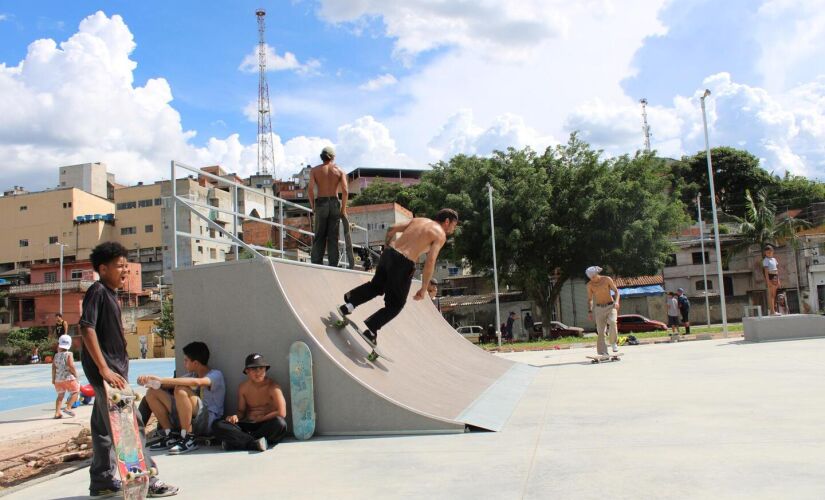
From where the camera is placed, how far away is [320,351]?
5699 millimetres

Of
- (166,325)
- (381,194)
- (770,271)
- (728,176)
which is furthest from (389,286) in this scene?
(381,194)

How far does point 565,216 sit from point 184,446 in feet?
94.7

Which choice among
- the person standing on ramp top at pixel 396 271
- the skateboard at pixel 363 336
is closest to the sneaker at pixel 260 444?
the skateboard at pixel 363 336

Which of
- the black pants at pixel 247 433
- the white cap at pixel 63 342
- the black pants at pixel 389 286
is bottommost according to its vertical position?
the black pants at pixel 247 433

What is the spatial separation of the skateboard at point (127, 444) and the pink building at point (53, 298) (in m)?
58.8

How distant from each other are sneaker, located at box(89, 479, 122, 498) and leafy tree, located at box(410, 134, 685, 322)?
91.1ft

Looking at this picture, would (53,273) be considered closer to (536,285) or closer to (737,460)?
(536,285)

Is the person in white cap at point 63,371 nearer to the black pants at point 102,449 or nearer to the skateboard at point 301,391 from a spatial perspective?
the skateboard at point 301,391

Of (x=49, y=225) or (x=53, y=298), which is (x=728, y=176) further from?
(x=49, y=225)

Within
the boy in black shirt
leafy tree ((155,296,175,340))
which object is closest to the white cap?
the boy in black shirt

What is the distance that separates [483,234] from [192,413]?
2777 centimetres

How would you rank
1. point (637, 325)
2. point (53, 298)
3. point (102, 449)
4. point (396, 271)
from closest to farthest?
point (102, 449)
point (396, 271)
point (637, 325)
point (53, 298)

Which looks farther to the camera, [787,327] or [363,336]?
[787,327]

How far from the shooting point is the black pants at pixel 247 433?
207 inches
